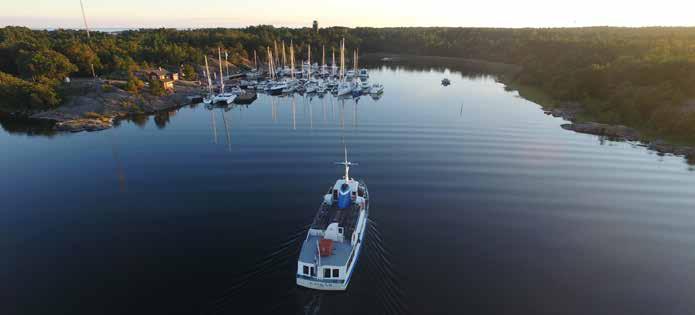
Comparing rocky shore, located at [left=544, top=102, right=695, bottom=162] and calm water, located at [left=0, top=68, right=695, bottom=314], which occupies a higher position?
rocky shore, located at [left=544, top=102, right=695, bottom=162]

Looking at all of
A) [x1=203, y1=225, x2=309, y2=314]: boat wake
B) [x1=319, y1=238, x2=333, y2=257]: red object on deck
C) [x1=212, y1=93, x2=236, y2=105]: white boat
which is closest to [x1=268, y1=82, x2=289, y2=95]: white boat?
[x1=212, y1=93, x2=236, y2=105]: white boat

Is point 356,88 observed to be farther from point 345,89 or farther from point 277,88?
point 277,88

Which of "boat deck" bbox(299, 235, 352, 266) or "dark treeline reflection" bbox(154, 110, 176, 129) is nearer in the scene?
"boat deck" bbox(299, 235, 352, 266)

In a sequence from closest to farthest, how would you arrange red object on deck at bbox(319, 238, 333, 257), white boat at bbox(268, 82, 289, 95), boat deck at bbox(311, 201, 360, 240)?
red object on deck at bbox(319, 238, 333, 257) < boat deck at bbox(311, 201, 360, 240) < white boat at bbox(268, 82, 289, 95)

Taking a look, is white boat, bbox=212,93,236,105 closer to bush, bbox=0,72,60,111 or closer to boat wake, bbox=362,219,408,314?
bush, bbox=0,72,60,111

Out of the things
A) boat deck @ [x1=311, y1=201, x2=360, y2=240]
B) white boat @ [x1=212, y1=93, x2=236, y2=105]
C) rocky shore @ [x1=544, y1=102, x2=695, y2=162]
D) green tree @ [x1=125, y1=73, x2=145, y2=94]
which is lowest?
rocky shore @ [x1=544, y1=102, x2=695, y2=162]

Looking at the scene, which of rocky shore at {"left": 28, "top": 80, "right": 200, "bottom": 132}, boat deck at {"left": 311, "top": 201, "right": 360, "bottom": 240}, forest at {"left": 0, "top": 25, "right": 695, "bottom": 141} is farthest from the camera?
rocky shore at {"left": 28, "top": 80, "right": 200, "bottom": 132}

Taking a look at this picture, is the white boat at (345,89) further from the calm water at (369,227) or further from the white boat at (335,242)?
the white boat at (335,242)
